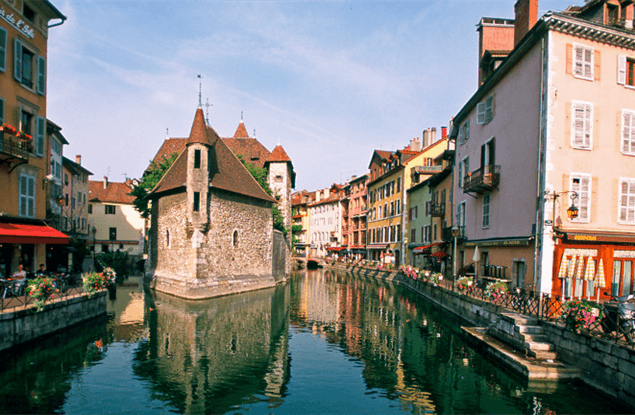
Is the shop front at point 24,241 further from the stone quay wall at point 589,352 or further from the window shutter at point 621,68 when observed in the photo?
the window shutter at point 621,68

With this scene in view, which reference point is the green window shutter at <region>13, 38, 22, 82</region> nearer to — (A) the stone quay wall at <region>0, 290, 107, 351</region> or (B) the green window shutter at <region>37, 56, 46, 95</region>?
(B) the green window shutter at <region>37, 56, 46, 95</region>

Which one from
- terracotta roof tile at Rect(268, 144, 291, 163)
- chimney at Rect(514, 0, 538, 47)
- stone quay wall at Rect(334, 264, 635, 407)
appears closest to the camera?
stone quay wall at Rect(334, 264, 635, 407)

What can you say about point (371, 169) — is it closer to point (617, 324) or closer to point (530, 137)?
point (530, 137)

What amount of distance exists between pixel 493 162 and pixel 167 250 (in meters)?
Answer: 21.2

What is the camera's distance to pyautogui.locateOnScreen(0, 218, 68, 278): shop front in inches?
615

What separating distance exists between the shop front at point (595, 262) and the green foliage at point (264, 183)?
99.1 feet

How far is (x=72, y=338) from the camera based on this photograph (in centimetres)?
1544

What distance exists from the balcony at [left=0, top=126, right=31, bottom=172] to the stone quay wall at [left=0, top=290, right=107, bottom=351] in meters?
5.73

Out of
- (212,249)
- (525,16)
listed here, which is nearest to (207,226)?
(212,249)

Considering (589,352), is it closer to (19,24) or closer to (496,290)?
(496,290)

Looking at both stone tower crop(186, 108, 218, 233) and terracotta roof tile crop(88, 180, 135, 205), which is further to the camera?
terracotta roof tile crop(88, 180, 135, 205)

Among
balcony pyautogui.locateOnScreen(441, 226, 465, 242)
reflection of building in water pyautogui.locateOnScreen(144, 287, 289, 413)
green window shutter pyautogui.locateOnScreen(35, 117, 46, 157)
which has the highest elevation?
green window shutter pyautogui.locateOnScreen(35, 117, 46, 157)

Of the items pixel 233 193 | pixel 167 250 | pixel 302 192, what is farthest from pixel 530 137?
pixel 302 192

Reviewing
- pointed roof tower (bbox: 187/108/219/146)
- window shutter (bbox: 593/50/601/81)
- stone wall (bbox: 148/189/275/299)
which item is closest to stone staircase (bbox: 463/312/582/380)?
window shutter (bbox: 593/50/601/81)
